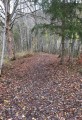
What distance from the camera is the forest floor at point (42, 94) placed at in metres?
7.14

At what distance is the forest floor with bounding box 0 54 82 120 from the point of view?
7.14 meters

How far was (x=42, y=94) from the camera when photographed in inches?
353

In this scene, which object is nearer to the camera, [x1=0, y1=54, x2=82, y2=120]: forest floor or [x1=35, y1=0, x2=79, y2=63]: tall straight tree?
[x1=0, y1=54, x2=82, y2=120]: forest floor

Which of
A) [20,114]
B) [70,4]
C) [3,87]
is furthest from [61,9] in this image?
[20,114]

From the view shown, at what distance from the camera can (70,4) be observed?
12.7 m

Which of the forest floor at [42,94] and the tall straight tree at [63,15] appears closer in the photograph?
the forest floor at [42,94]

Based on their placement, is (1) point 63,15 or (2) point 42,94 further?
(1) point 63,15

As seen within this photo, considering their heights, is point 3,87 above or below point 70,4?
below

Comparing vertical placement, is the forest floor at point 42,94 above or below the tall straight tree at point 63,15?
below

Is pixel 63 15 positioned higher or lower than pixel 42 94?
higher

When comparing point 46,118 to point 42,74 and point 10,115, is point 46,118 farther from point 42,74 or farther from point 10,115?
point 42,74

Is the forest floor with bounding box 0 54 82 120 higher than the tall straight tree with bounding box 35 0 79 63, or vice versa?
the tall straight tree with bounding box 35 0 79 63

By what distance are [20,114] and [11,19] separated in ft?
40.3

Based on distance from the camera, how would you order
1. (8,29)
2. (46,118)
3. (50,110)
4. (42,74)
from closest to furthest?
(46,118)
(50,110)
(42,74)
(8,29)
